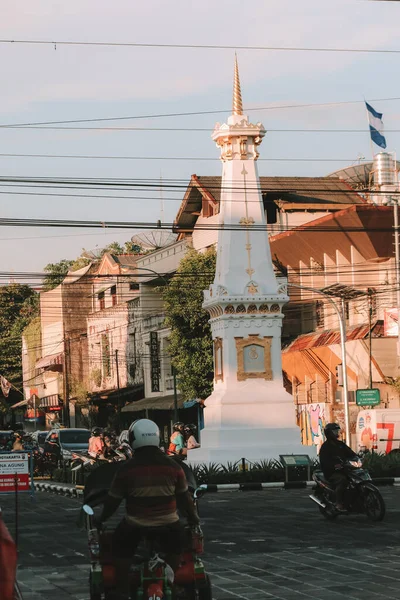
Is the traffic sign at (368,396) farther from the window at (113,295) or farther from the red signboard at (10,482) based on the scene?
the window at (113,295)

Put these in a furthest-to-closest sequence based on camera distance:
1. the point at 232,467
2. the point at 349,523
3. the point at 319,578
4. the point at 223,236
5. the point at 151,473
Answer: the point at 223,236
the point at 232,467
the point at 349,523
the point at 319,578
the point at 151,473

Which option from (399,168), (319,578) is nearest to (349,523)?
(319,578)

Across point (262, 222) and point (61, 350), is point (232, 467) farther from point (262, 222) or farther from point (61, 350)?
point (61, 350)

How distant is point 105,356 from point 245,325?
46.4 meters

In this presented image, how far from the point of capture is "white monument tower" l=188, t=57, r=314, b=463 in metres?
34.7

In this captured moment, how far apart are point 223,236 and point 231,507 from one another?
13.2 meters

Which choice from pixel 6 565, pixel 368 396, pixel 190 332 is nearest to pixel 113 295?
pixel 190 332

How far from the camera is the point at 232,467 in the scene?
3253 centimetres

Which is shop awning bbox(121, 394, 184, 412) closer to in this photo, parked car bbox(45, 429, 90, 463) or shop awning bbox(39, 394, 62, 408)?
parked car bbox(45, 429, 90, 463)

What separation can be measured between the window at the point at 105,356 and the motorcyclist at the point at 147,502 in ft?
235

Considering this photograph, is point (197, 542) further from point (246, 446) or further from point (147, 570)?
point (246, 446)

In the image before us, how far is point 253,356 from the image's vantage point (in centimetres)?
3509

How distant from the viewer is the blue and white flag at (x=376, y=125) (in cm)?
5231

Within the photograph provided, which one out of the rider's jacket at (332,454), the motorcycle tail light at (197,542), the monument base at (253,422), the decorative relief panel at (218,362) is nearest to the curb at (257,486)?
the monument base at (253,422)
